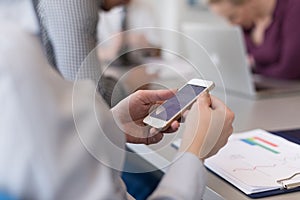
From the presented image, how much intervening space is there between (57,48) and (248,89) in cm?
79

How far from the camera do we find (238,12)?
233cm

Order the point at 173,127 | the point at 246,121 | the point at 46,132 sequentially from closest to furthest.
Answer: the point at 46,132 → the point at 173,127 → the point at 246,121

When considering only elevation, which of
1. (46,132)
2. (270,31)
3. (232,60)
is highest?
(46,132)

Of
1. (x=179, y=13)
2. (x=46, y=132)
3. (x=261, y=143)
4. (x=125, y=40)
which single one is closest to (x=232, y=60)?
(x=125, y=40)

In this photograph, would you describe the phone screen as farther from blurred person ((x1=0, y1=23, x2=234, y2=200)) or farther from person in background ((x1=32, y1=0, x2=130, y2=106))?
person in background ((x1=32, y1=0, x2=130, y2=106))

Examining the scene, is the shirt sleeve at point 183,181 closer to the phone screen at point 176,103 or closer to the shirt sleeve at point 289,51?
the phone screen at point 176,103

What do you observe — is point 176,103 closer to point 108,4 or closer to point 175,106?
point 175,106

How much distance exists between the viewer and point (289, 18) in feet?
7.04

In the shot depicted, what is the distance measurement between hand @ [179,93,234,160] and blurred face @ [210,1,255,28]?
1.59m

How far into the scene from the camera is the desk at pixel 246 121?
2.81 feet

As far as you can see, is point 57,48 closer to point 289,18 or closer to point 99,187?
point 99,187

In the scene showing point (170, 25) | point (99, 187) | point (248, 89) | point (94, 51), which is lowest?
point (170, 25)

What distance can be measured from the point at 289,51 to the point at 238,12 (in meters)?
0.36

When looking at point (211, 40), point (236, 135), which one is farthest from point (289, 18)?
point (236, 135)
